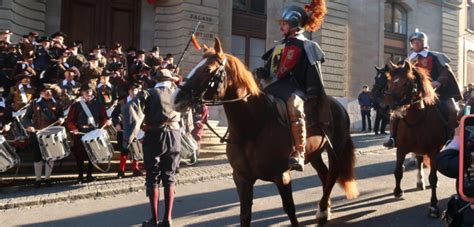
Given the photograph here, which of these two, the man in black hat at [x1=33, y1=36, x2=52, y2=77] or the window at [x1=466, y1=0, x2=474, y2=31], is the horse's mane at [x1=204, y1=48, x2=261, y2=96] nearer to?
the man in black hat at [x1=33, y1=36, x2=52, y2=77]

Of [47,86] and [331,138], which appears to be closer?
[331,138]

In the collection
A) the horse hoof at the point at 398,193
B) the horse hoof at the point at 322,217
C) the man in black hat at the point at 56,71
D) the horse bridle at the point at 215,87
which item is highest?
the man in black hat at the point at 56,71

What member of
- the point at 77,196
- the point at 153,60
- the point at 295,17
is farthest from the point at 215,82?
the point at 153,60

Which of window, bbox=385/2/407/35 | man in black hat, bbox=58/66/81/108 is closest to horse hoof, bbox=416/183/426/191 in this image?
man in black hat, bbox=58/66/81/108

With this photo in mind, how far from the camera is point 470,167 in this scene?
7.36 feet

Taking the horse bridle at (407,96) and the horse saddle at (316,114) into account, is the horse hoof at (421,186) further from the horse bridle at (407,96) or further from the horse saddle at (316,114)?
the horse saddle at (316,114)

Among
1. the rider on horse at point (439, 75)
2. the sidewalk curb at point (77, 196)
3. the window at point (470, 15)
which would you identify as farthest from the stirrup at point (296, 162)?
the window at point (470, 15)

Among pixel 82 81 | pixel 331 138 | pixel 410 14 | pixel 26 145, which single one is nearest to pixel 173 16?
pixel 82 81

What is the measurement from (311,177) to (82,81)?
6635 millimetres

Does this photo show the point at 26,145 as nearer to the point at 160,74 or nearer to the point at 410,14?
the point at 160,74

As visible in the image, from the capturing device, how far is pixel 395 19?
2709 cm

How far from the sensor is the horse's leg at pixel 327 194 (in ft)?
19.5

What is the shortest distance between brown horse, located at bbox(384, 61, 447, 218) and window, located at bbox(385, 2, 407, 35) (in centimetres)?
2119

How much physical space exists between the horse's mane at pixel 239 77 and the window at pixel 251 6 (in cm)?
1748
